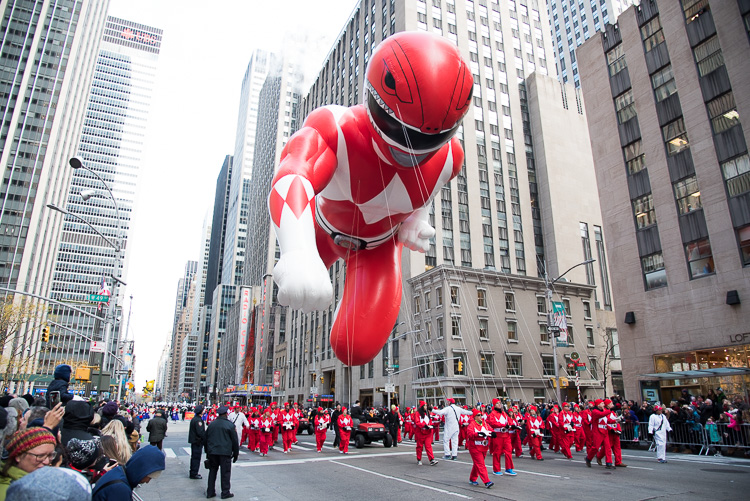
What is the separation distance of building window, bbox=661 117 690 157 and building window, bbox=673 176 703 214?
1545 mm

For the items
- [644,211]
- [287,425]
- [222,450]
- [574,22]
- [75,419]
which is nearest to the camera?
[75,419]

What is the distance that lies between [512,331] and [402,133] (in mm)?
33571

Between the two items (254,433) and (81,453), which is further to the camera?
(254,433)

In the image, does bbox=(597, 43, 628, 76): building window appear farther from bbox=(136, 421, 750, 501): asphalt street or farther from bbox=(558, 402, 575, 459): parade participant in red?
bbox=(136, 421, 750, 501): asphalt street

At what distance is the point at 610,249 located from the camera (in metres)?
24.7

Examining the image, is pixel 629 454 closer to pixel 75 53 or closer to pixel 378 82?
pixel 378 82

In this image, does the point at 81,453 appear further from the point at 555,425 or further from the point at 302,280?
the point at 555,425

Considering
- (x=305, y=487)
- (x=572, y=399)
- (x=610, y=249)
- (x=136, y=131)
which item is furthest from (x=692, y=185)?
(x=136, y=131)

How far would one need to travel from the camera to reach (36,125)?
6384 cm

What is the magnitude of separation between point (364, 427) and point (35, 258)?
63.3 m

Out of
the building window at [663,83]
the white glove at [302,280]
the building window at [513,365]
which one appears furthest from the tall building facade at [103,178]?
the white glove at [302,280]

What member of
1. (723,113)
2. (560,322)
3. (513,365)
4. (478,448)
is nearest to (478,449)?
(478,448)

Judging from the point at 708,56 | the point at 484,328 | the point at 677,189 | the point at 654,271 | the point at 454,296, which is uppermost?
the point at 708,56

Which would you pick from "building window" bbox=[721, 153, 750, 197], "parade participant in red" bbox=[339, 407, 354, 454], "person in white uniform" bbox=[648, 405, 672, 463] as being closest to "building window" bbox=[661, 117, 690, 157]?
"building window" bbox=[721, 153, 750, 197]
